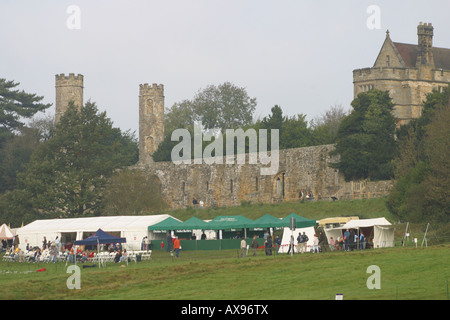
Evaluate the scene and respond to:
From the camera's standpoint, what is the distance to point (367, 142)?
64.5 metres

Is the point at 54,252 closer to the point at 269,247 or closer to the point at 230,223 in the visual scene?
the point at 230,223

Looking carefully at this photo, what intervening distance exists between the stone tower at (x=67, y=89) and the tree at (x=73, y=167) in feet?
79.1

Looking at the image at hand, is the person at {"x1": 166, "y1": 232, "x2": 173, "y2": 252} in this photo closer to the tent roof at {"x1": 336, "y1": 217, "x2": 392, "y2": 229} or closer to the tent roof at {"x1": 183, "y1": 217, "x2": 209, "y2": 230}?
the tent roof at {"x1": 183, "y1": 217, "x2": 209, "y2": 230}

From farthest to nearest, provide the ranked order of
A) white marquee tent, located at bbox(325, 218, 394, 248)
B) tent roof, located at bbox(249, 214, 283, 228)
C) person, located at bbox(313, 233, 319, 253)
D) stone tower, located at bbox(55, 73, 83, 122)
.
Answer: stone tower, located at bbox(55, 73, 83, 122)
tent roof, located at bbox(249, 214, 283, 228)
person, located at bbox(313, 233, 319, 253)
white marquee tent, located at bbox(325, 218, 394, 248)

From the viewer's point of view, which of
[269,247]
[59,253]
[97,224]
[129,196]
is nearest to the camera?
[269,247]

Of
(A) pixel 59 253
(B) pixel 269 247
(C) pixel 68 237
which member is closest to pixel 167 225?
(A) pixel 59 253

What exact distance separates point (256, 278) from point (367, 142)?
35.0m

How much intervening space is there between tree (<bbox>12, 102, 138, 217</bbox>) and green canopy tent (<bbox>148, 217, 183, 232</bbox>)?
16.1m

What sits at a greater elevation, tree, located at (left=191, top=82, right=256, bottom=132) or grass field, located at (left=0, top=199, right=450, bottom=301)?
tree, located at (left=191, top=82, right=256, bottom=132)

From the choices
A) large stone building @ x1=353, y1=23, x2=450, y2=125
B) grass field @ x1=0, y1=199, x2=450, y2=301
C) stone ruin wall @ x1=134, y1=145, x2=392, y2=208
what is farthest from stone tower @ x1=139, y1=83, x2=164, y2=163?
grass field @ x1=0, y1=199, x2=450, y2=301

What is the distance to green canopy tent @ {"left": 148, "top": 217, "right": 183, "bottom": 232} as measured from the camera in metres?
48.9
